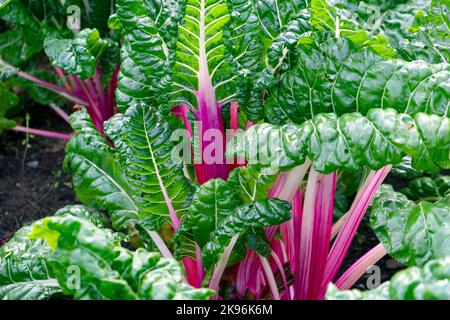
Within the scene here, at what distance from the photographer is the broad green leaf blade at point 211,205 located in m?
1.85

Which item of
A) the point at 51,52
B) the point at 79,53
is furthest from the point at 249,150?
the point at 51,52

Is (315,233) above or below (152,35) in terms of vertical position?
below

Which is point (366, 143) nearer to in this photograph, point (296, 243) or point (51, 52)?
point (296, 243)

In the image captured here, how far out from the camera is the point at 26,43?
2881 millimetres

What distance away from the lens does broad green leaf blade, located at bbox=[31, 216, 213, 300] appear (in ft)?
4.69

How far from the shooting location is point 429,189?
Answer: 2373 mm

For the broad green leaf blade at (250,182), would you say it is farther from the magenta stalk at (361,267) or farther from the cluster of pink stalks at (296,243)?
the magenta stalk at (361,267)

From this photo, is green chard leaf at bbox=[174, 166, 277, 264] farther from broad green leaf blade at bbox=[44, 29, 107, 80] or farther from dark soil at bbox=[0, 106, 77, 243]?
dark soil at bbox=[0, 106, 77, 243]

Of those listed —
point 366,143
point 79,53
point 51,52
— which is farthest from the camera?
point 51,52

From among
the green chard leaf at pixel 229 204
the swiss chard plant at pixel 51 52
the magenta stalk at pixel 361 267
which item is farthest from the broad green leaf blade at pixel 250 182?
the swiss chard plant at pixel 51 52

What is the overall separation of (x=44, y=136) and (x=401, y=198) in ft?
5.89

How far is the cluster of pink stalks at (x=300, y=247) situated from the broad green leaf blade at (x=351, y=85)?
200mm

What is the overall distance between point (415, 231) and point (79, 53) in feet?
4.04

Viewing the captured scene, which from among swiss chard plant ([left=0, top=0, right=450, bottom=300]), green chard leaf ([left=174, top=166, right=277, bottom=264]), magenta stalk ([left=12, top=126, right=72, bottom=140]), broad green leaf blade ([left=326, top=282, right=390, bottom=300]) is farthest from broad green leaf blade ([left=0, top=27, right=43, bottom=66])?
broad green leaf blade ([left=326, top=282, right=390, bottom=300])
